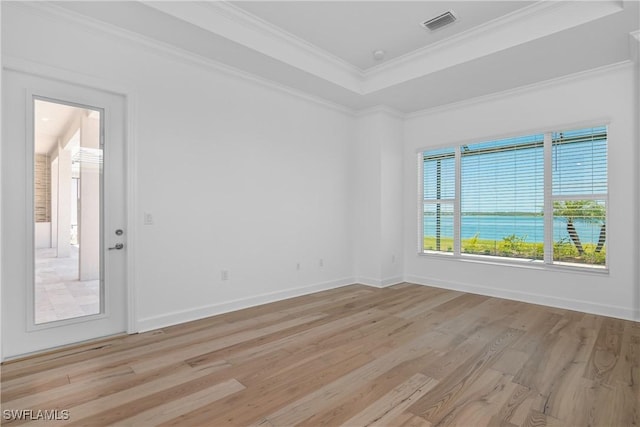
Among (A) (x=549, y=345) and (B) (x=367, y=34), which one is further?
(B) (x=367, y=34)

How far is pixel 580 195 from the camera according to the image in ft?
13.7

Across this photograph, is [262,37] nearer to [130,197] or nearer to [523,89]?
[130,197]

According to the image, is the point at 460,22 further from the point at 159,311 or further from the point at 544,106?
the point at 159,311

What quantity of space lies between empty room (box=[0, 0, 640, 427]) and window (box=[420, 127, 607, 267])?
3 cm

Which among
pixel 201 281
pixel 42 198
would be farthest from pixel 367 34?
pixel 42 198

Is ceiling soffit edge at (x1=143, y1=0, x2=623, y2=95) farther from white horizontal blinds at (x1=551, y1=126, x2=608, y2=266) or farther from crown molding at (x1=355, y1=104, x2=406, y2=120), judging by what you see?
white horizontal blinds at (x1=551, y1=126, x2=608, y2=266)

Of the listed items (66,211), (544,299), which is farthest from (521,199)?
(66,211)

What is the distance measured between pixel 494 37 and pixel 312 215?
3135mm

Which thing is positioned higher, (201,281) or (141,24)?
(141,24)

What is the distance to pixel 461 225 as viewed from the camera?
5301mm

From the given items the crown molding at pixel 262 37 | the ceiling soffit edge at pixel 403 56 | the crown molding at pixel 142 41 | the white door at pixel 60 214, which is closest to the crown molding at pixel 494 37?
the ceiling soffit edge at pixel 403 56

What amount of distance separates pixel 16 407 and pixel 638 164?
591 centimetres

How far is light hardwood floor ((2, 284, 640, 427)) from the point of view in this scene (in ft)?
6.63

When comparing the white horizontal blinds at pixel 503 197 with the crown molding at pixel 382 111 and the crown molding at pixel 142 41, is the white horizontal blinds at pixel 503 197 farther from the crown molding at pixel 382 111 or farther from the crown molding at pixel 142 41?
the crown molding at pixel 142 41
